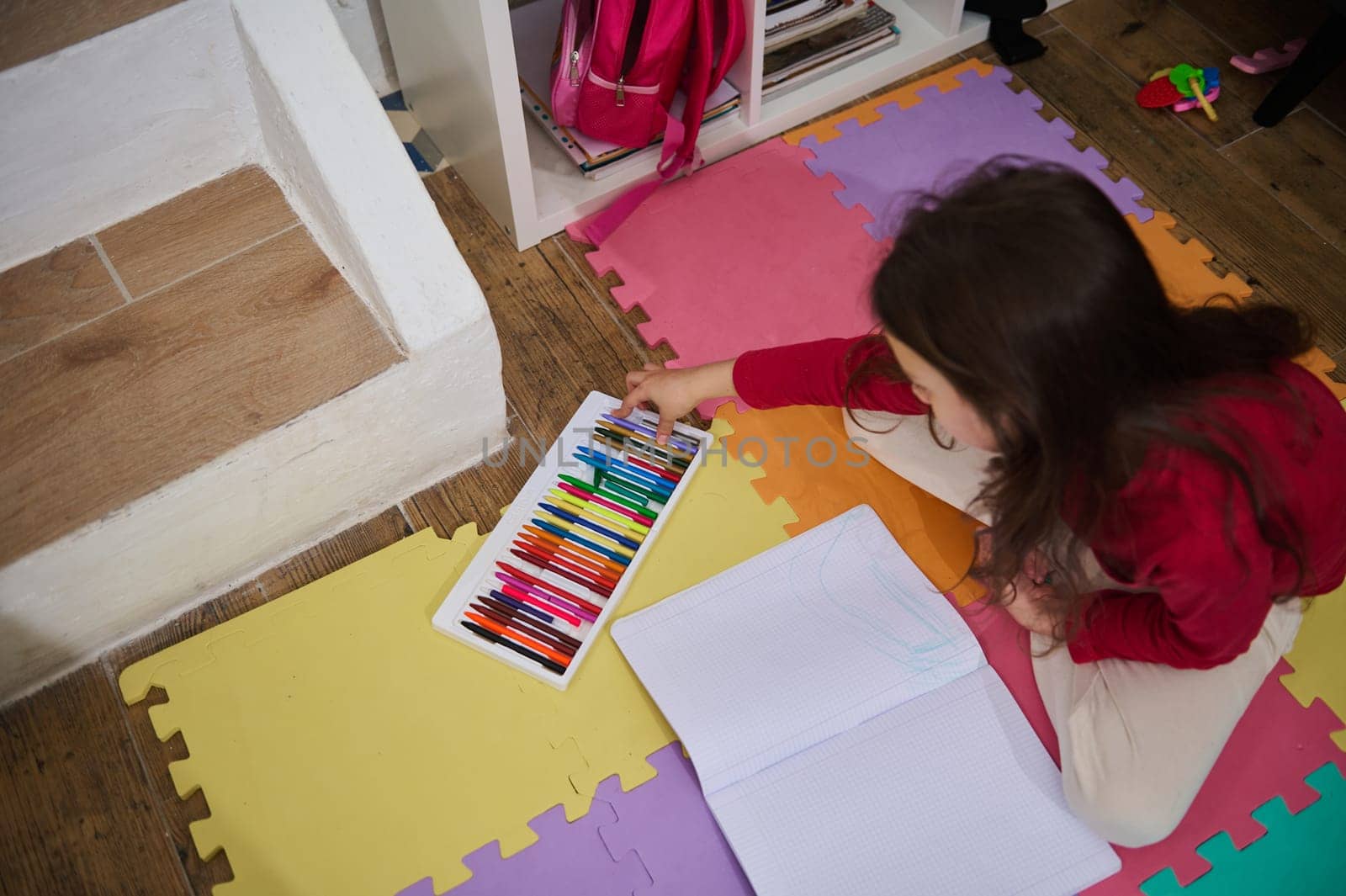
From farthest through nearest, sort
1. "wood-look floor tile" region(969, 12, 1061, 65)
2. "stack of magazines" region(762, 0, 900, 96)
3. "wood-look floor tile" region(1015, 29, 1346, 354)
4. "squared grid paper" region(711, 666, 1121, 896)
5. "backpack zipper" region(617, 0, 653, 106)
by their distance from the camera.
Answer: "wood-look floor tile" region(969, 12, 1061, 65)
"stack of magazines" region(762, 0, 900, 96)
"wood-look floor tile" region(1015, 29, 1346, 354)
"backpack zipper" region(617, 0, 653, 106)
"squared grid paper" region(711, 666, 1121, 896)

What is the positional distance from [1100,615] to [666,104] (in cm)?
87

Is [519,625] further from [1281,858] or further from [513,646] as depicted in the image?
[1281,858]

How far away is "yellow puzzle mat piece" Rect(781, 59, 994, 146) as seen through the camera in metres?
1.60

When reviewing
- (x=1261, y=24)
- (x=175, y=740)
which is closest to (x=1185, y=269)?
(x=1261, y=24)

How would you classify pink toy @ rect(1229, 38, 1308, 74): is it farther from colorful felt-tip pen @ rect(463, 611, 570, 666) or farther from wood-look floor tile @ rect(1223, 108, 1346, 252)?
colorful felt-tip pen @ rect(463, 611, 570, 666)

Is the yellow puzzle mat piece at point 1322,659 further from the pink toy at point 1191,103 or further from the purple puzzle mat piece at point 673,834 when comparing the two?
the pink toy at point 1191,103

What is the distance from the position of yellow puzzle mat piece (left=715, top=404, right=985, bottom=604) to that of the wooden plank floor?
20cm

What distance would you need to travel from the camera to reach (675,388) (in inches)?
47.6

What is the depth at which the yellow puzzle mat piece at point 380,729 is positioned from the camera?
107 centimetres

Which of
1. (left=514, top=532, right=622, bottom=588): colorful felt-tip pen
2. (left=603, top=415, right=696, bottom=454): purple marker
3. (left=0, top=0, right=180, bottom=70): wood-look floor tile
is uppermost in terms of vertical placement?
(left=0, top=0, right=180, bottom=70): wood-look floor tile

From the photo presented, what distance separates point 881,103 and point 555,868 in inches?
46.6

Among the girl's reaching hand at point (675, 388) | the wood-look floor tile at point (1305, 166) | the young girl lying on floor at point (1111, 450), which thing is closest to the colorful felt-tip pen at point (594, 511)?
the girl's reaching hand at point (675, 388)

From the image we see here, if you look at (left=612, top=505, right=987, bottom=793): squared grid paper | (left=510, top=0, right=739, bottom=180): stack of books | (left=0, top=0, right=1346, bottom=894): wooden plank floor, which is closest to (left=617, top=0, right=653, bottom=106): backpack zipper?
(left=510, top=0, right=739, bottom=180): stack of books

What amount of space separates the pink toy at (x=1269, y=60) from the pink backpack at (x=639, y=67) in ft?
2.70
